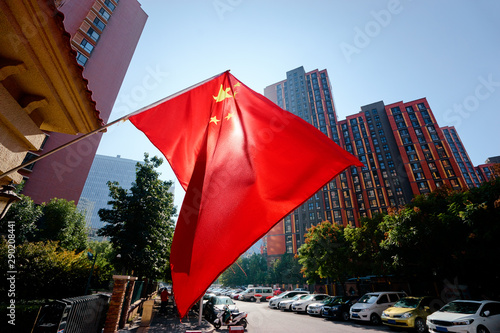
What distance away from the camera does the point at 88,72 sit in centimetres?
3195

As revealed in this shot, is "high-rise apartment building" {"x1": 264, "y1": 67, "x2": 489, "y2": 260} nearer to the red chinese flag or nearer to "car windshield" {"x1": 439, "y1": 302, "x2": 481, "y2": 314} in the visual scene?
"car windshield" {"x1": 439, "y1": 302, "x2": 481, "y2": 314}

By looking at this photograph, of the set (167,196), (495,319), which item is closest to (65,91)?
(495,319)

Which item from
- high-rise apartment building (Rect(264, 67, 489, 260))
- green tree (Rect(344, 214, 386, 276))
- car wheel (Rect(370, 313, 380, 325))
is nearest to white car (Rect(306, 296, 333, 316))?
car wheel (Rect(370, 313, 380, 325))

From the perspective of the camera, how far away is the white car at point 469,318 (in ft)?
24.9

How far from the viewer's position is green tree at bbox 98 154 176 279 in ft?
48.0

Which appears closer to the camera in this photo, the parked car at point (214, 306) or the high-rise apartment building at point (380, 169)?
the parked car at point (214, 306)

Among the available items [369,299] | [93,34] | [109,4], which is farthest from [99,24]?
[369,299]

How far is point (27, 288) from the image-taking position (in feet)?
36.9

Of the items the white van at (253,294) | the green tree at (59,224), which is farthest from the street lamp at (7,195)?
the white van at (253,294)

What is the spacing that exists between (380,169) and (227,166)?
63906mm

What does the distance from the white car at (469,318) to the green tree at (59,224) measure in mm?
29319

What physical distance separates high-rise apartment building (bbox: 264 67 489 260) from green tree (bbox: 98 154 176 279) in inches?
1844

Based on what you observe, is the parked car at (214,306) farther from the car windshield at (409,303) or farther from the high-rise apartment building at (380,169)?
the high-rise apartment building at (380,169)

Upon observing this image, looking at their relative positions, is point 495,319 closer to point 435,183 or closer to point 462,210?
point 462,210
